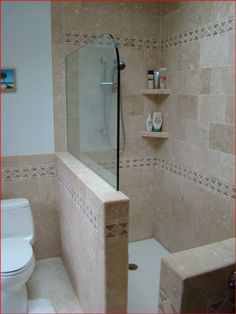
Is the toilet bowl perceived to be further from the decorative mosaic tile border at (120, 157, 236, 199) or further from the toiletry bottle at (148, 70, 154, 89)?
the toiletry bottle at (148, 70, 154, 89)

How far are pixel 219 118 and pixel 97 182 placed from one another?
961mm

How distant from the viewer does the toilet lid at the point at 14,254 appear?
191cm

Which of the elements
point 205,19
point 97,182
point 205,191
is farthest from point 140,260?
point 205,19

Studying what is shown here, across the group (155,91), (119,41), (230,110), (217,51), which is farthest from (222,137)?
Answer: (119,41)

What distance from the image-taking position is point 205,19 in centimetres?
214

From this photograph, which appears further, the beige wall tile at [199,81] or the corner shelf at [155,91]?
the corner shelf at [155,91]

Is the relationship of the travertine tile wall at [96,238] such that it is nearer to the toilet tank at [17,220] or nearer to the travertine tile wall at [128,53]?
the toilet tank at [17,220]

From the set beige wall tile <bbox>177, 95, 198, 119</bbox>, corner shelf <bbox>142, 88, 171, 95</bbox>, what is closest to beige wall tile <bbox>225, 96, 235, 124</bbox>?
beige wall tile <bbox>177, 95, 198, 119</bbox>

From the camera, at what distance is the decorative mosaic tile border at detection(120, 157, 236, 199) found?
2.06m

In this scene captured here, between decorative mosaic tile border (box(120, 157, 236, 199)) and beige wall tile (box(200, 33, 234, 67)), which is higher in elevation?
beige wall tile (box(200, 33, 234, 67))

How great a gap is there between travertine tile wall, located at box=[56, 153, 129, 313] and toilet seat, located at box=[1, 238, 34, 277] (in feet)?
1.06

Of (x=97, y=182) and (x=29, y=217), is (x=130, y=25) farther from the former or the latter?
(x=29, y=217)

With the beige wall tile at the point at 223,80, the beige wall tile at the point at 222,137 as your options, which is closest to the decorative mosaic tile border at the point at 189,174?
the beige wall tile at the point at 222,137

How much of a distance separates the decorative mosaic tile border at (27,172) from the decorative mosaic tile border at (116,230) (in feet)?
4.30
